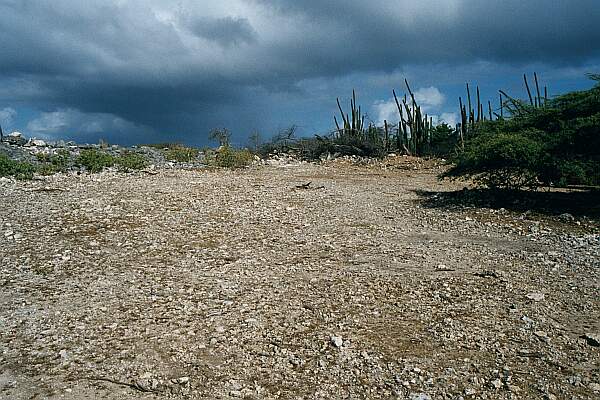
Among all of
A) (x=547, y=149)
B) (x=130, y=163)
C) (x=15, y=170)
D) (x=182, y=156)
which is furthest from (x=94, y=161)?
(x=547, y=149)

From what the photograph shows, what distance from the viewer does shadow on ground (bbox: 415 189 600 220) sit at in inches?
383

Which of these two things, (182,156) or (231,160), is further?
(182,156)

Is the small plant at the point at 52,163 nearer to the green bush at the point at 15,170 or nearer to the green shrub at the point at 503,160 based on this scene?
the green bush at the point at 15,170

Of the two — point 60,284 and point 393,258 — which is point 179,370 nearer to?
point 60,284

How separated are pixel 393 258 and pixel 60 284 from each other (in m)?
3.67

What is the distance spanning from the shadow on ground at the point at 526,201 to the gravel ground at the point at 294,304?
686 millimetres

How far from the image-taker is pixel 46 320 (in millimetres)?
4902

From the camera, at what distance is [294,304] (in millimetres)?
5285

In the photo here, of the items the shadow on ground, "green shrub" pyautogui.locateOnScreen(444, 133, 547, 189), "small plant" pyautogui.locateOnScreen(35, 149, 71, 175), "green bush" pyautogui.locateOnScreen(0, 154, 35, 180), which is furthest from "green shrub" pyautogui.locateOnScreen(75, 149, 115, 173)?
"green shrub" pyautogui.locateOnScreen(444, 133, 547, 189)

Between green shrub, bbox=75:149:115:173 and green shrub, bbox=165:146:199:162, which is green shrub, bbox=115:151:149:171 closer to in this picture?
green shrub, bbox=75:149:115:173

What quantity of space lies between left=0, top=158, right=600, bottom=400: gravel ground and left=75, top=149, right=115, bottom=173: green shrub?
6660 mm

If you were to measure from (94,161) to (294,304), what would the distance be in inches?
528

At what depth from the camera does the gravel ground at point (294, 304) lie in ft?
12.6

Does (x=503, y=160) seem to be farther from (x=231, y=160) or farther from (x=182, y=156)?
(x=182, y=156)
